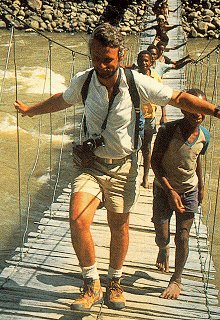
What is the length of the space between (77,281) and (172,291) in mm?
405

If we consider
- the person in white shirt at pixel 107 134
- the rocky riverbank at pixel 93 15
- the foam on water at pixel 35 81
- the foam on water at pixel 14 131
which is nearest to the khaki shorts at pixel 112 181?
the person in white shirt at pixel 107 134

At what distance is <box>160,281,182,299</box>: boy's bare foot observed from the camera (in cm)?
264

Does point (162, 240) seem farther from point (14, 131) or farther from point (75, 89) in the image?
point (14, 131)

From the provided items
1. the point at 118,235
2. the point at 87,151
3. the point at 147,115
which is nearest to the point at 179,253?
the point at 118,235

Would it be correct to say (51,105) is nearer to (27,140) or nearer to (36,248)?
(36,248)

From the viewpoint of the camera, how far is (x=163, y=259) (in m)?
2.86

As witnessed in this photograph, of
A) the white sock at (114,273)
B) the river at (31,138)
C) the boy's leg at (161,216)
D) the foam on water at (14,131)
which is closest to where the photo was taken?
the white sock at (114,273)

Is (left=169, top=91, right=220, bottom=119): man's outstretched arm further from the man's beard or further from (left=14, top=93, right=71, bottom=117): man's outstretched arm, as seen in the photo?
(left=14, top=93, right=71, bottom=117): man's outstretched arm

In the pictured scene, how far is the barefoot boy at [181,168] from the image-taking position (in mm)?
2469

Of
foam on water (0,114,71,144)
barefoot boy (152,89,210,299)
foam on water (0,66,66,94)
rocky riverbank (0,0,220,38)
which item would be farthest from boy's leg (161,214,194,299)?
rocky riverbank (0,0,220,38)

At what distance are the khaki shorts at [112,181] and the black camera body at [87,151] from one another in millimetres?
35

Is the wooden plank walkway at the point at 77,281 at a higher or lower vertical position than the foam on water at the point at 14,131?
higher

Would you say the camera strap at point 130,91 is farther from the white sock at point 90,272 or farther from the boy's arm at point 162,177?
the white sock at point 90,272

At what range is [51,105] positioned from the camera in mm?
2256
